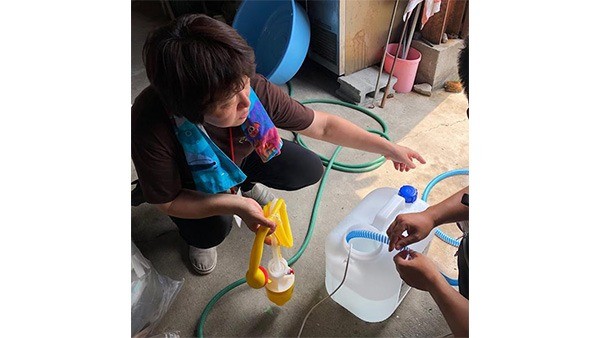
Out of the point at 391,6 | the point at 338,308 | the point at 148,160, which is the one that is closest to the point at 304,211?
the point at 338,308

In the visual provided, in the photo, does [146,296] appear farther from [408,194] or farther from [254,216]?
[408,194]

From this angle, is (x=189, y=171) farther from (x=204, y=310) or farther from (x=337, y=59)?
(x=337, y=59)

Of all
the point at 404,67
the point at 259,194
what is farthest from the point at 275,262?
the point at 404,67

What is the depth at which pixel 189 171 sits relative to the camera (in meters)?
0.96

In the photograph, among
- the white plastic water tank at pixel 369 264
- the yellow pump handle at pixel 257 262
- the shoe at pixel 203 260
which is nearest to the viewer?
the yellow pump handle at pixel 257 262

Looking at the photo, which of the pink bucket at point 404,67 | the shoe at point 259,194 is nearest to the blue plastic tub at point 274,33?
the pink bucket at point 404,67

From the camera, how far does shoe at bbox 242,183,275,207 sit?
54.8 inches

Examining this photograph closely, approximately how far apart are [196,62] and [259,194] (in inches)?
30.0

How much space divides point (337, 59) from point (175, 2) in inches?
55.4

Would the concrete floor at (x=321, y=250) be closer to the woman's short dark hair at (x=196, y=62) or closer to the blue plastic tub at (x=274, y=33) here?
the blue plastic tub at (x=274, y=33)

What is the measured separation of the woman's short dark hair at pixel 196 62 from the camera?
2.29 ft

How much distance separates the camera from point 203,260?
1.24 meters

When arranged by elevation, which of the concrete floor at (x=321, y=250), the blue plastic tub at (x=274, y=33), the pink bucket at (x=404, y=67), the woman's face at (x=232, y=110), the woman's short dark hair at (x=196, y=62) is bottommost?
the concrete floor at (x=321, y=250)

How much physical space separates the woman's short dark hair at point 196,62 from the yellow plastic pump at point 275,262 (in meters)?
0.28
